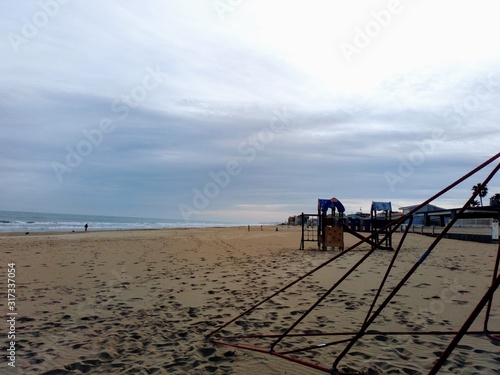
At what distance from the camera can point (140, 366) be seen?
176 inches

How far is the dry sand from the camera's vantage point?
4.54 metres

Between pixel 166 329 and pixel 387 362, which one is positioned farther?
pixel 166 329

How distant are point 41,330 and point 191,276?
5245mm

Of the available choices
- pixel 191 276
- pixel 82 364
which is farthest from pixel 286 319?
pixel 191 276

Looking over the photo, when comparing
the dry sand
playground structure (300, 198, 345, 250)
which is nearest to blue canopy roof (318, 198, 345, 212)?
playground structure (300, 198, 345, 250)

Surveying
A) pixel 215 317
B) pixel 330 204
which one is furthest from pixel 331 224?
pixel 215 317

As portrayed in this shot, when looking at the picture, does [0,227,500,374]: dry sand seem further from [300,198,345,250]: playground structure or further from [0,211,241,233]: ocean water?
[0,211,241,233]: ocean water

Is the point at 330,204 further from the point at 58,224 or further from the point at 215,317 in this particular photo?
the point at 58,224

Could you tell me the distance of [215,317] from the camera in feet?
21.6

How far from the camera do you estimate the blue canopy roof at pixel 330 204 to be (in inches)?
723

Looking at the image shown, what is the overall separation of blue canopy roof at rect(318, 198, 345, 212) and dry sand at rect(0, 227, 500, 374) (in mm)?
6308

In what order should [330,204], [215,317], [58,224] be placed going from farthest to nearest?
1. [58,224]
2. [330,204]
3. [215,317]

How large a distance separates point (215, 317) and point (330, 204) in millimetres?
12963

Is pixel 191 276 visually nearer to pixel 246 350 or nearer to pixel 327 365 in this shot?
pixel 246 350
